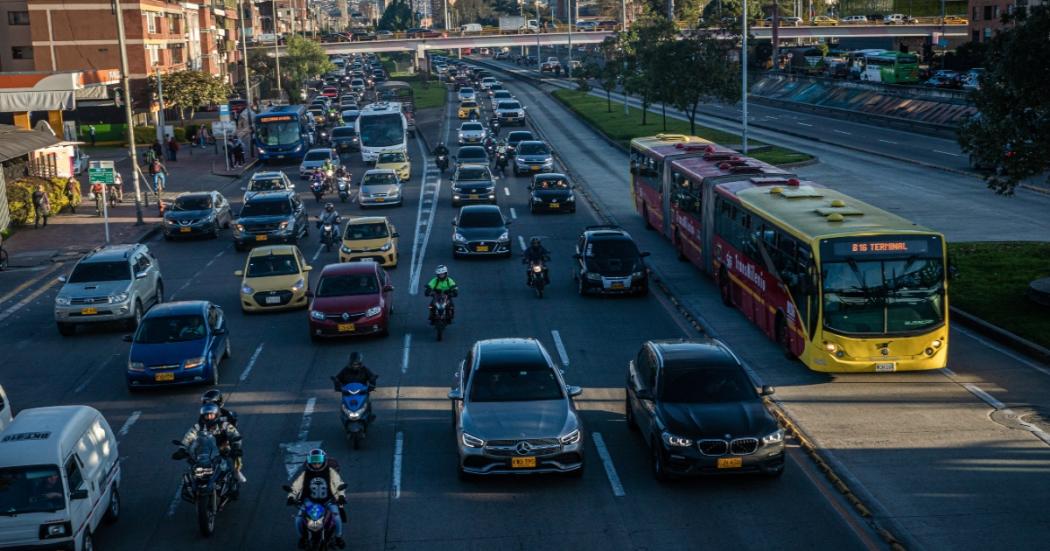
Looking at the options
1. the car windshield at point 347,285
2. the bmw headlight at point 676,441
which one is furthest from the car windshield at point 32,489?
the car windshield at point 347,285

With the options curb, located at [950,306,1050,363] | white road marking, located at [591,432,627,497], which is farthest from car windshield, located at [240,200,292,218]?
white road marking, located at [591,432,627,497]

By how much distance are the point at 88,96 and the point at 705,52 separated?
3848 centimetres

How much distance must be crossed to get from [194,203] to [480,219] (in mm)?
12202

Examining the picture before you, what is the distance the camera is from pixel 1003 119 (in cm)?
2602

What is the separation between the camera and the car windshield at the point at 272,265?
30000 millimetres

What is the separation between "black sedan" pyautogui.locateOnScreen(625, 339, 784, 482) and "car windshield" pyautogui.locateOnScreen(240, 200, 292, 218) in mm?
23227

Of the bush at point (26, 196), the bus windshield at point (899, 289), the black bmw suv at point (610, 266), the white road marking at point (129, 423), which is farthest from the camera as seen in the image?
the bush at point (26, 196)

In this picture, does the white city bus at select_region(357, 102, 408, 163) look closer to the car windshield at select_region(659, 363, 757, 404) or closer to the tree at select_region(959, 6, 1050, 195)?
the tree at select_region(959, 6, 1050, 195)

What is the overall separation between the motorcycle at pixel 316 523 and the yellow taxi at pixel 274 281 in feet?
52.5

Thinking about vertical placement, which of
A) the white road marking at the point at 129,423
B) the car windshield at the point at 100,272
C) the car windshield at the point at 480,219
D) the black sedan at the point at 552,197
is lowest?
the white road marking at the point at 129,423

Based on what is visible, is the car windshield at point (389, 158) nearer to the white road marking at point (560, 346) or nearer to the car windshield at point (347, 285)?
the car windshield at point (347, 285)

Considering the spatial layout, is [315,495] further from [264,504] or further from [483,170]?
[483,170]

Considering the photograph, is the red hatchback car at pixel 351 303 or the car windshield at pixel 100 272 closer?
the red hatchback car at pixel 351 303

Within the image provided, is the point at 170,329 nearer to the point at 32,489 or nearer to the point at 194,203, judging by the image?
the point at 32,489
